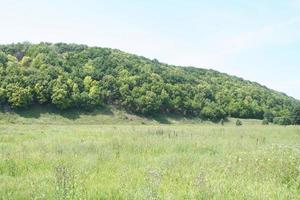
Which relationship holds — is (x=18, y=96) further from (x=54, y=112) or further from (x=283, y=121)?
(x=283, y=121)

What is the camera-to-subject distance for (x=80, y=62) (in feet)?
325

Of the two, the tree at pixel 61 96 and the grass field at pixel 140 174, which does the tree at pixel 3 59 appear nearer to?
the tree at pixel 61 96

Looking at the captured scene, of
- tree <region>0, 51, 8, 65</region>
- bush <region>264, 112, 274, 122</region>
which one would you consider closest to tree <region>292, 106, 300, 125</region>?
bush <region>264, 112, 274, 122</region>

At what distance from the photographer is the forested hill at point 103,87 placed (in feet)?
240

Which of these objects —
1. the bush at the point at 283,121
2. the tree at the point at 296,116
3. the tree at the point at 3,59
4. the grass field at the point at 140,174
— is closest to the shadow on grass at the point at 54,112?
the tree at the point at 3,59

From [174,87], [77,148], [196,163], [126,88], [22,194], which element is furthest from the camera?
[174,87]

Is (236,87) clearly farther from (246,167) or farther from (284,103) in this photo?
(246,167)

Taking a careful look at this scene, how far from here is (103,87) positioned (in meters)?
86.4

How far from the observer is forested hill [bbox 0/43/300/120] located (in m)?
73.2

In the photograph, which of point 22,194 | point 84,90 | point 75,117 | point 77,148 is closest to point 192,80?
point 84,90

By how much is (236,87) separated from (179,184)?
122180 mm

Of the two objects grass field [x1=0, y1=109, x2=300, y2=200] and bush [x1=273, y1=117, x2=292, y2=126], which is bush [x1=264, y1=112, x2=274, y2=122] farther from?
grass field [x1=0, y1=109, x2=300, y2=200]

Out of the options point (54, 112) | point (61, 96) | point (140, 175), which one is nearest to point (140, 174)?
point (140, 175)

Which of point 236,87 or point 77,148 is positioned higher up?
point 236,87
